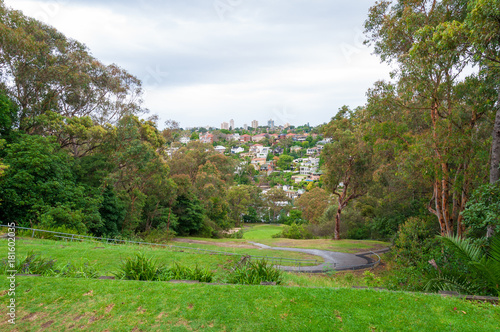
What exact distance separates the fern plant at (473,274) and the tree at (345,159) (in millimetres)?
17172

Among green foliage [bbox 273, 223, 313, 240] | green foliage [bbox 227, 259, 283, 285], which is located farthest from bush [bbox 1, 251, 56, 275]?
green foliage [bbox 273, 223, 313, 240]

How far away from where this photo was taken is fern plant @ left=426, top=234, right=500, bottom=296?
5.97m

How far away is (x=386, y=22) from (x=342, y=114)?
14.3 meters

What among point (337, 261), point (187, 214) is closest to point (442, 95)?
point (337, 261)

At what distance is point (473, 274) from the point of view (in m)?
6.50

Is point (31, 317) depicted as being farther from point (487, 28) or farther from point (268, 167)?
point (268, 167)

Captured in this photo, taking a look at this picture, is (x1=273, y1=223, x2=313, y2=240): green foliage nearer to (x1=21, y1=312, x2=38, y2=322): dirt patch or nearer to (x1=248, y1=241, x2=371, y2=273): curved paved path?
(x1=248, y1=241, x2=371, y2=273): curved paved path

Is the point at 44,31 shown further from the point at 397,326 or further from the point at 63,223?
the point at 397,326

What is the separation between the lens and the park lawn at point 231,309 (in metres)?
4.43

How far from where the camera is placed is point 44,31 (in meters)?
21.5

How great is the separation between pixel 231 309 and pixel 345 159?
22344mm

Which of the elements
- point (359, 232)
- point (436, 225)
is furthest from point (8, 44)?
point (359, 232)

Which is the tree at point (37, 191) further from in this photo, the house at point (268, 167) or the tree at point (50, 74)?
the house at point (268, 167)

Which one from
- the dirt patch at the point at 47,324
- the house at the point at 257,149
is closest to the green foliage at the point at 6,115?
the dirt patch at the point at 47,324
